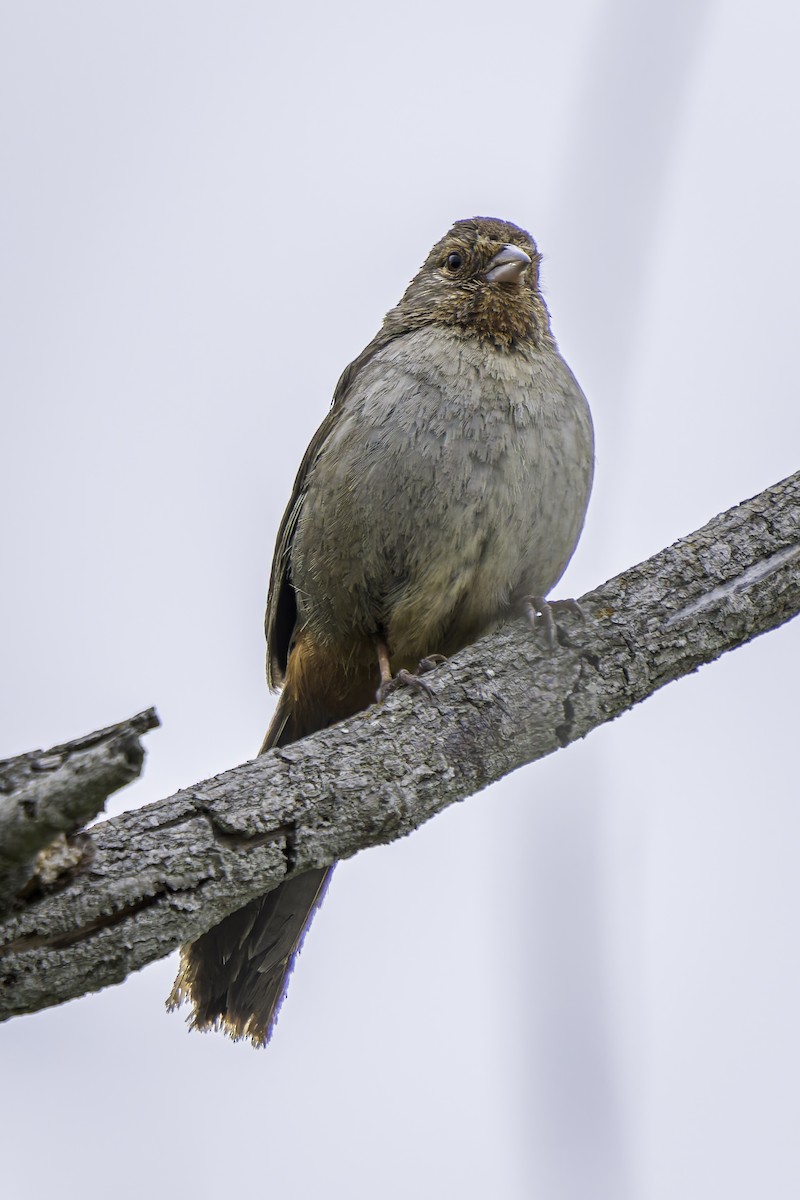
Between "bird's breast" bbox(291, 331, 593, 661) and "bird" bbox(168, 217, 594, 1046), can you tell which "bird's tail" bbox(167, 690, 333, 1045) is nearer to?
"bird" bbox(168, 217, 594, 1046)

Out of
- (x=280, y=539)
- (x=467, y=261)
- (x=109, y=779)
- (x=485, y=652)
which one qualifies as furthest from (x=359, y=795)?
(x=467, y=261)

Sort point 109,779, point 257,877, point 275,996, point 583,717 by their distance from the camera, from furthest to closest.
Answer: point 275,996
point 583,717
point 257,877
point 109,779

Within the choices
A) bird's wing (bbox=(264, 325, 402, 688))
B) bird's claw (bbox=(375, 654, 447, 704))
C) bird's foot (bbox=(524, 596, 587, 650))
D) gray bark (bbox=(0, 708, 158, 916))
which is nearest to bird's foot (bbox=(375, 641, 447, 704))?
bird's claw (bbox=(375, 654, 447, 704))

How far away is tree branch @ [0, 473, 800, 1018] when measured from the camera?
2734mm

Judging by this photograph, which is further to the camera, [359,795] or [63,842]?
[359,795]

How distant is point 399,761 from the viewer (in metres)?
3.31

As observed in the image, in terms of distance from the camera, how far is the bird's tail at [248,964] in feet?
12.6

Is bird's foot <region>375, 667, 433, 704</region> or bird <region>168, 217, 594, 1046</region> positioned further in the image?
bird <region>168, 217, 594, 1046</region>

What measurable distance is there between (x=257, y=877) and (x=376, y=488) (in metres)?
1.76

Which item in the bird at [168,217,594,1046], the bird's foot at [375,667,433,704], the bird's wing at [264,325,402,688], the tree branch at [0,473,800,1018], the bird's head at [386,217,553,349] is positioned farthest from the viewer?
the bird's wing at [264,325,402,688]

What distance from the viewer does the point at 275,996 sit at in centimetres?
402

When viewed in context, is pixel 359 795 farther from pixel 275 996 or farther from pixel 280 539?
pixel 280 539

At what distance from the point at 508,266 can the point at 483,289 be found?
141mm

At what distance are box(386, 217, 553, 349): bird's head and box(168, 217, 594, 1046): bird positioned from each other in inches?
0.6
